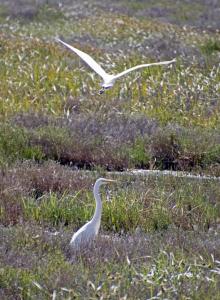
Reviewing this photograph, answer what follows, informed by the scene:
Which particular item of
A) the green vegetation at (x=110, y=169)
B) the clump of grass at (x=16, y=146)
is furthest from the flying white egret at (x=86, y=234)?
the clump of grass at (x=16, y=146)

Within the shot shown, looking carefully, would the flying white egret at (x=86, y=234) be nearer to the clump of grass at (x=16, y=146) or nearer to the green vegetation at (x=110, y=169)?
the green vegetation at (x=110, y=169)

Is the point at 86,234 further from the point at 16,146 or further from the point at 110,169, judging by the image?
the point at 16,146

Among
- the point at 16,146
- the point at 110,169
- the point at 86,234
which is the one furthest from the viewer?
A: the point at 16,146

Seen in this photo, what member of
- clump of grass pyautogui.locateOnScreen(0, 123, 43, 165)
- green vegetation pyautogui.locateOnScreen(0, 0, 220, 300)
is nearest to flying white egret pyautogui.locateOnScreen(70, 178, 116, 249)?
green vegetation pyautogui.locateOnScreen(0, 0, 220, 300)

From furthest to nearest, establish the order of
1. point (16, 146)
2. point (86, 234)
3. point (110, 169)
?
1. point (16, 146)
2. point (110, 169)
3. point (86, 234)

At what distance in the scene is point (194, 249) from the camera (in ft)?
20.6

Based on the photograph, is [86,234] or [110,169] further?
[110,169]

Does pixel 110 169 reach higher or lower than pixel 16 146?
lower

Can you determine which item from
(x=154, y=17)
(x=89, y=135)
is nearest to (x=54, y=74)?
(x=89, y=135)

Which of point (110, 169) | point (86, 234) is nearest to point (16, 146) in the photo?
point (110, 169)

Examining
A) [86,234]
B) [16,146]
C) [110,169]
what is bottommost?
[110,169]

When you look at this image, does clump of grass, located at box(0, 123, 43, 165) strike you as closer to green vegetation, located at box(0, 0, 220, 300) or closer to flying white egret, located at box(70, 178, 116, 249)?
green vegetation, located at box(0, 0, 220, 300)

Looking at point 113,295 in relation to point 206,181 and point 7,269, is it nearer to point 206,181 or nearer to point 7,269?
point 7,269

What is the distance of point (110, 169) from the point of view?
9727 mm
